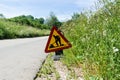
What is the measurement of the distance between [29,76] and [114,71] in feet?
10.4

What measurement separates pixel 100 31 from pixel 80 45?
3.78 m

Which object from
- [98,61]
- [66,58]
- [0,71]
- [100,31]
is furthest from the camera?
[66,58]

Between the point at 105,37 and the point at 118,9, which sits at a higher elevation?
the point at 118,9

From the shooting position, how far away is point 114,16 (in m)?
6.39

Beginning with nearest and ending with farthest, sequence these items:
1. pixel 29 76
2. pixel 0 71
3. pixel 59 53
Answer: pixel 29 76, pixel 0 71, pixel 59 53

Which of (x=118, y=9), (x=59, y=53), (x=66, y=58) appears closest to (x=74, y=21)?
(x=59, y=53)

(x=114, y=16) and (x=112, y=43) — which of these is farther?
(x=114, y=16)

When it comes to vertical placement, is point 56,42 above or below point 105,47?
below

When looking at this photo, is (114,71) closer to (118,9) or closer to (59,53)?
(118,9)

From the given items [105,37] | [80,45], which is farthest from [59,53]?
[105,37]

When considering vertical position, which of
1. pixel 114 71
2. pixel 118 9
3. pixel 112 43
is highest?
pixel 118 9

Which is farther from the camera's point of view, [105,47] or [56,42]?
[56,42]

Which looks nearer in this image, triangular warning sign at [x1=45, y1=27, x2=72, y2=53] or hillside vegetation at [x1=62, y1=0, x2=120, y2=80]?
hillside vegetation at [x1=62, y1=0, x2=120, y2=80]

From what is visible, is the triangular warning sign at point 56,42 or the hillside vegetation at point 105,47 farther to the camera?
the triangular warning sign at point 56,42
